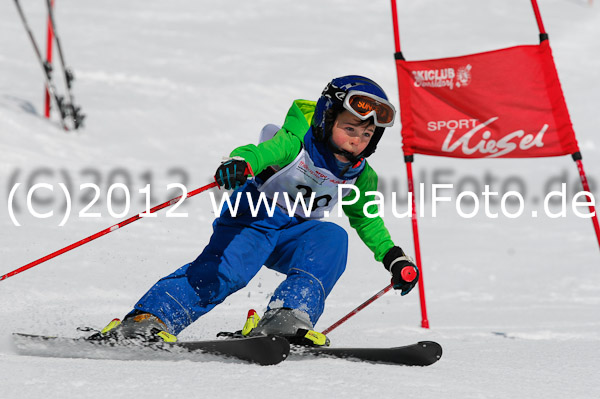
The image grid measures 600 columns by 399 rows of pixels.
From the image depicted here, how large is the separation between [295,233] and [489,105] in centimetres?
217

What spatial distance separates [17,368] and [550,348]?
280 cm

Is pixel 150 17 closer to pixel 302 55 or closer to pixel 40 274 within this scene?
pixel 302 55

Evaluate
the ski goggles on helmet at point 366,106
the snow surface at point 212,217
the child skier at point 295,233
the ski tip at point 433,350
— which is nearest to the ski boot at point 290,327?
the child skier at point 295,233

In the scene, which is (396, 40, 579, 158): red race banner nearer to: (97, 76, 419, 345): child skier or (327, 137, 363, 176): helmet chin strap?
(97, 76, 419, 345): child skier

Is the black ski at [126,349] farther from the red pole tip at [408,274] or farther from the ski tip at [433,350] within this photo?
the red pole tip at [408,274]

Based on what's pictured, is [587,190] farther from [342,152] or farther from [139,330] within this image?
[139,330]

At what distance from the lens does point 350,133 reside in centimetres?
365

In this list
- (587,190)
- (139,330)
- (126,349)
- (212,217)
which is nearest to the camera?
(126,349)

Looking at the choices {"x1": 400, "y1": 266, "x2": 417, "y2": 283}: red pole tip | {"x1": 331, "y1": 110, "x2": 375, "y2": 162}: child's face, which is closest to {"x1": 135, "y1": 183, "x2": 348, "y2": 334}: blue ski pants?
{"x1": 400, "y1": 266, "x2": 417, "y2": 283}: red pole tip

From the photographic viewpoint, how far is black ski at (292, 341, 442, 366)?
10.5 feet

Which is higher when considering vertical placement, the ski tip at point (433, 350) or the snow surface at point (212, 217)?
the snow surface at point (212, 217)

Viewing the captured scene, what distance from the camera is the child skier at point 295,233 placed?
3.48 m

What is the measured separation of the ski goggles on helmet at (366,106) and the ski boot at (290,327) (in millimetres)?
954

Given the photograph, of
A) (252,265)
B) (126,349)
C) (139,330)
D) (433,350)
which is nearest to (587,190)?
(433,350)
